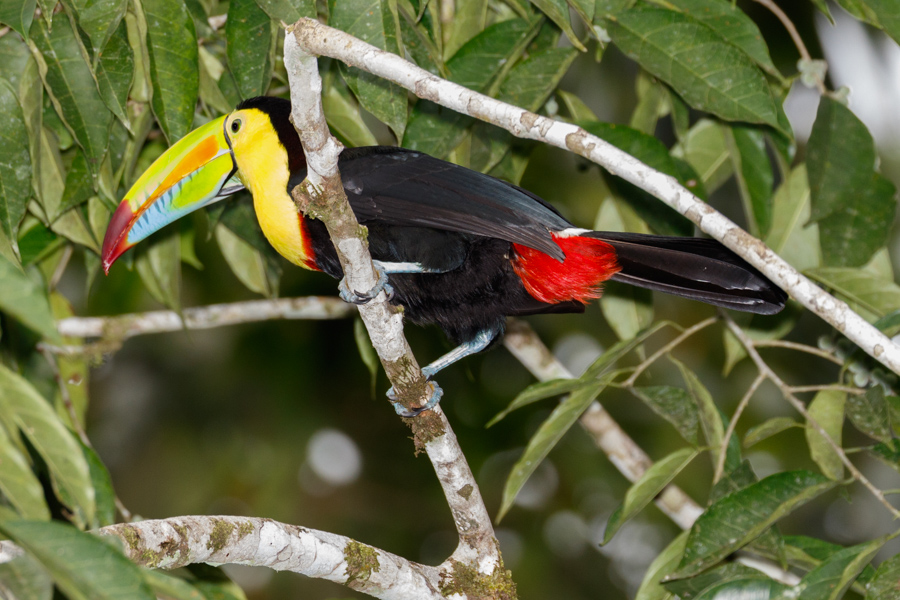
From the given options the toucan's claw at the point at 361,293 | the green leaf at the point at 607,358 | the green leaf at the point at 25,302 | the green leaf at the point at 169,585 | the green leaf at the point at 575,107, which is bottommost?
the green leaf at the point at 169,585

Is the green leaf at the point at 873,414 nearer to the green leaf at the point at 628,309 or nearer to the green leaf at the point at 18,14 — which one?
the green leaf at the point at 628,309

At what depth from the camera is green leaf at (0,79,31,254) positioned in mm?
1939

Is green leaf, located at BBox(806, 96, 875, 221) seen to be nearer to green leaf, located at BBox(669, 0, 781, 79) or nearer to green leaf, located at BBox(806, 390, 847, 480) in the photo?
green leaf, located at BBox(669, 0, 781, 79)

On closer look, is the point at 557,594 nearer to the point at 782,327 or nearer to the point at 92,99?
the point at 782,327

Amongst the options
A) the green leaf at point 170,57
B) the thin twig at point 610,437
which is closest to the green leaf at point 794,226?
the thin twig at point 610,437

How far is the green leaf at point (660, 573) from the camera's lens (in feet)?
7.22

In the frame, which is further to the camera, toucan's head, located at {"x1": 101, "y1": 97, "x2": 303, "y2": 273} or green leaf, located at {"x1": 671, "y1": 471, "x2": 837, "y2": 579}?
toucan's head, located at {"x1": 101, "y1": 97, "x2": 303, "y2": 273}

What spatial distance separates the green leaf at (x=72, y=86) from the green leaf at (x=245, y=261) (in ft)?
2.89

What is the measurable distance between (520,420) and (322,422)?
4.22 feet

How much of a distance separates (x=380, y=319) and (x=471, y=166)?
68 centimetres

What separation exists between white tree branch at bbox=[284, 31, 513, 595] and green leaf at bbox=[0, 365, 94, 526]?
755 mm

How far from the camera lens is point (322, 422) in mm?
5410

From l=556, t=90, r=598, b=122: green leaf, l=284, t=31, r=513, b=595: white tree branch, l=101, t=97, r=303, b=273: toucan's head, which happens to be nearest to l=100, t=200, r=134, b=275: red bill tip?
l=101, t=97, r=303, b=273: toucan's head

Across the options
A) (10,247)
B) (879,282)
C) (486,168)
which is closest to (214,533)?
(10,247)
